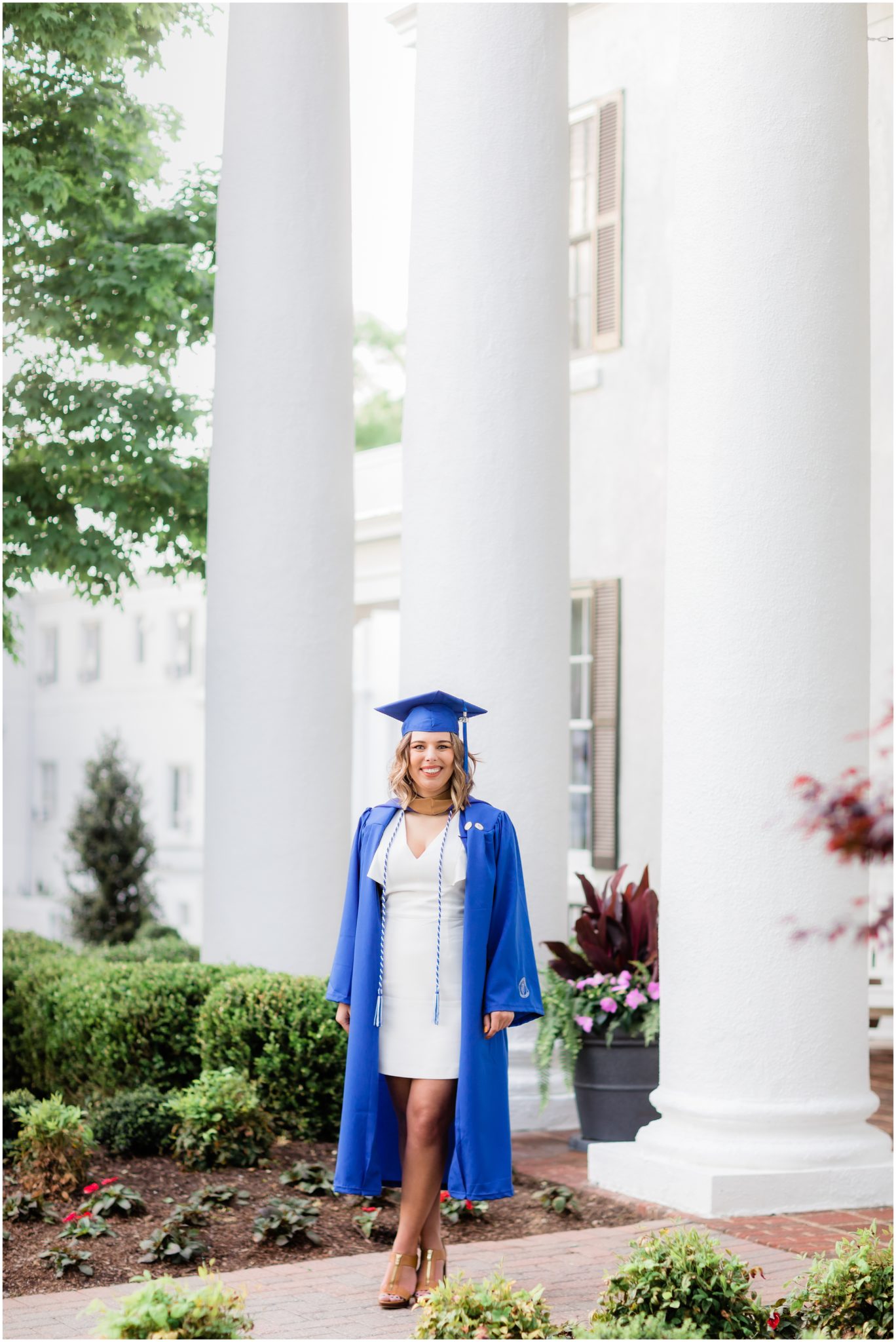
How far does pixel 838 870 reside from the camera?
6816mm

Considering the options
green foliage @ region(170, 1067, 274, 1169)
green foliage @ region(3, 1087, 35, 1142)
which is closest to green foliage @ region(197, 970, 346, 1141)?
green foliage @ region(170, 1067, 274, 1169)

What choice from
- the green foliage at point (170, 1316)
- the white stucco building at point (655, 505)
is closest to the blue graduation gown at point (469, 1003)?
the green foliage at point (170, 1316)

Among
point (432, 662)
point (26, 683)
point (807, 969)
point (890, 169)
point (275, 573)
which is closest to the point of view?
point (807, 969)

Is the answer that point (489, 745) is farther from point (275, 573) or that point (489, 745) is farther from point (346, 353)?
point (346, 353)

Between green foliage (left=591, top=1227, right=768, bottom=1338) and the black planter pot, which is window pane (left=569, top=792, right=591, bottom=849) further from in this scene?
green foliage (left=591, top=1227, right=768, bottom=1338)

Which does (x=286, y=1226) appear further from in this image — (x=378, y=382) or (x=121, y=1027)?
(x=378, y=382)

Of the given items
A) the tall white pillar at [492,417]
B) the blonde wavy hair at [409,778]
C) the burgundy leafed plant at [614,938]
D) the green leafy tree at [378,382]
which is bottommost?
the burgundy leafed plant at [614,938]

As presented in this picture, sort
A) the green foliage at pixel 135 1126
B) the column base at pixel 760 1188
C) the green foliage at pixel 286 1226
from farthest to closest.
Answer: the green foliage at pixel 135 1126 → the column base at pixel 760 1188 → the green foliage at pixel 286 1226

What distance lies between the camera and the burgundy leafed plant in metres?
8.20

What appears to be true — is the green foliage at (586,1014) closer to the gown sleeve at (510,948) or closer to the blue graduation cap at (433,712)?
the gown sleeve at (510,948)

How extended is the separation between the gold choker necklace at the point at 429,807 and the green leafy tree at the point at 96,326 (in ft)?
20.8

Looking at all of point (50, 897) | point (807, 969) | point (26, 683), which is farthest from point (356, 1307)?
point (26, 683)

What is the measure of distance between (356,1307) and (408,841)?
5.23ft

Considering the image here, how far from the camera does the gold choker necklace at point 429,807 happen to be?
5691mm
